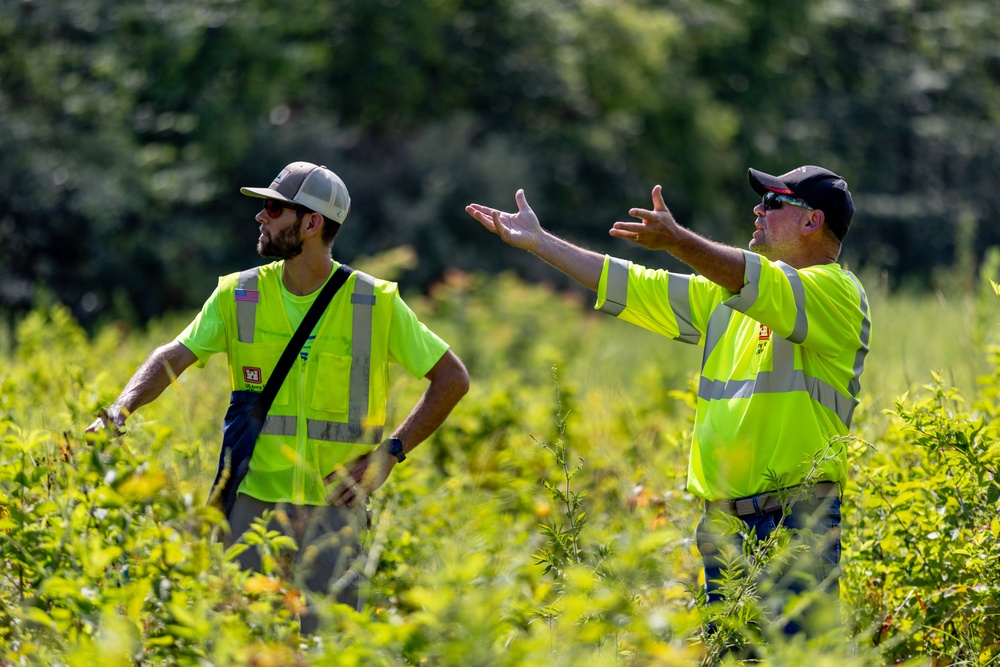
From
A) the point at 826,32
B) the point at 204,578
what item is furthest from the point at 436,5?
the point at 204,578

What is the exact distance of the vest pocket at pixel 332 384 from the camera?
15.7ft

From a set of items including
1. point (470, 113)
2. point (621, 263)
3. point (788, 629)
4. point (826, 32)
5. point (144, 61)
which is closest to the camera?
point (788, 629)

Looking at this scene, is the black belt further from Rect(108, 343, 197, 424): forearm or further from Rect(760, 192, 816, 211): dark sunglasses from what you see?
Rect(108, 343, 197, 424): forearm

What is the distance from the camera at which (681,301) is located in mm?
4672

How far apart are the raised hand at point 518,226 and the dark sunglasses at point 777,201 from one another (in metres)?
0.76

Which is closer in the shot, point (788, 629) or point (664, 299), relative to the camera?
point (788, 629)

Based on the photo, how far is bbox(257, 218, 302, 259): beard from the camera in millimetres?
4840

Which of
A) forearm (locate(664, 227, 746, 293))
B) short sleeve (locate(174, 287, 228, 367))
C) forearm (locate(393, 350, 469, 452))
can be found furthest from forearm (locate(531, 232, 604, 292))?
short sleeve (locate(174, 287, 228, 367))

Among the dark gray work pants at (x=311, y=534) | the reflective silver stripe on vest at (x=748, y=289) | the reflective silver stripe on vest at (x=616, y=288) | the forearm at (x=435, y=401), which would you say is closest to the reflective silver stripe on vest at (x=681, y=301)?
the reflective silver stripe on vest at (x=616, y=288)

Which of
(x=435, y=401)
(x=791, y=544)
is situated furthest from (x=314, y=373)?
(x=791, y=544)

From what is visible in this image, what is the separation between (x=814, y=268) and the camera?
443 cm

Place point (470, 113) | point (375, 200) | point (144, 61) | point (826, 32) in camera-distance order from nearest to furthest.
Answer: point (144, 61), point (375, 200), point (470, 113), point (826, 32)

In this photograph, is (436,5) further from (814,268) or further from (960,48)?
(814,268)

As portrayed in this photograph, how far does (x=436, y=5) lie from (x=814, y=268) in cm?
2390
